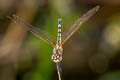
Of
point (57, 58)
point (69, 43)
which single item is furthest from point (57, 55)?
point (69, 43)

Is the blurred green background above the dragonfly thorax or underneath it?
above

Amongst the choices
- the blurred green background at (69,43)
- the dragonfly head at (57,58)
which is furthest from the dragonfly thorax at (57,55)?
the blurred green background at (69,43)

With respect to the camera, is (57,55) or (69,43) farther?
(69,43)

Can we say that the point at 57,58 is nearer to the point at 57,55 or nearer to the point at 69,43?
the point at 57,55

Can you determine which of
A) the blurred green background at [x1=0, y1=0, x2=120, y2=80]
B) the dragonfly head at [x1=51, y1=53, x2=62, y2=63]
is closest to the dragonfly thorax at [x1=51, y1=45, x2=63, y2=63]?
the dragonfly head at [x1=51, y1=53, x2=62, y2=63]

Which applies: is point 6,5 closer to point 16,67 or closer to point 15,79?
point 16,67

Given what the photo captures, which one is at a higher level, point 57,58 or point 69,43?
point 69,43

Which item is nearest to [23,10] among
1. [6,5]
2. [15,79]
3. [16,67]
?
[6,5]

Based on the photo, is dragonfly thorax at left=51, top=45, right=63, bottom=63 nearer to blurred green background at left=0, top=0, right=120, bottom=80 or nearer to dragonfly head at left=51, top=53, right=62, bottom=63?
dragonfly head at left=51, top=53, right=62, bottom=63
